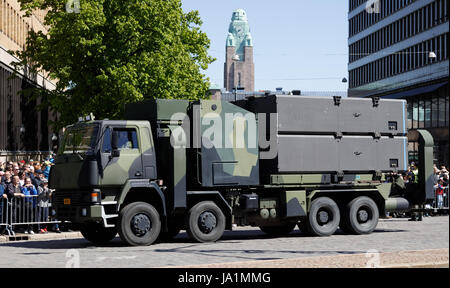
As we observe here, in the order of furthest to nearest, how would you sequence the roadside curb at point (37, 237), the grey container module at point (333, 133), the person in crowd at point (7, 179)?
the person in crowd at point (7, 179), the roadside curb at point (37, 237), the grey container module at point (333, 133)

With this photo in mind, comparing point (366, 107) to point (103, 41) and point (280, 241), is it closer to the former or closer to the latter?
point (280, 241)

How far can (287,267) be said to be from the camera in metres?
11.7

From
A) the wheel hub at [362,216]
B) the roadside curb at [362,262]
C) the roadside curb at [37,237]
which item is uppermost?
the wheel hub at [362,216]

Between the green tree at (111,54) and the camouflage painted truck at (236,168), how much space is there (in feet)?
60.2

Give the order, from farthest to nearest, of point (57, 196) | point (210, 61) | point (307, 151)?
point (210, 61) → point (307, 151) → point (57, 196)

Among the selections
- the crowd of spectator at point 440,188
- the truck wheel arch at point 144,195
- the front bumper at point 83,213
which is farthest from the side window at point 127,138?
the crowd of spectator at point 440,188

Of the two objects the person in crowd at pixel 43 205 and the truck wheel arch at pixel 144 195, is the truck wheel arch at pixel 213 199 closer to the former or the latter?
the truck wheel arch at pixel 144 195

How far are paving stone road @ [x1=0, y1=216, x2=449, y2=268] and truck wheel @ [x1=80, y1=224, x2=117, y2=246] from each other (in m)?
0.19

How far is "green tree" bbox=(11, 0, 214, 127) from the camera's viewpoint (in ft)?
122

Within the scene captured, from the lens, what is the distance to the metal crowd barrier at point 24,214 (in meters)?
20.6

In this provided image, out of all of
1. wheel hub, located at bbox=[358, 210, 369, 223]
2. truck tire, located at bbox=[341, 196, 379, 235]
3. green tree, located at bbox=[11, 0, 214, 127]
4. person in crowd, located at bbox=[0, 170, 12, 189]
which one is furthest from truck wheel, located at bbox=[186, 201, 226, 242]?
green tree, located at bbox=[11, 0, 214, 127]

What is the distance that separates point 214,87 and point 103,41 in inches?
4097

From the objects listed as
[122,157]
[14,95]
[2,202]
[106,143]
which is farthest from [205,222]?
[14,95]
